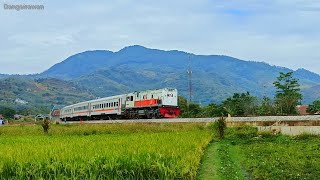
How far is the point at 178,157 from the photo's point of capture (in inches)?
488

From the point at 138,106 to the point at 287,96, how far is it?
29.6 metres

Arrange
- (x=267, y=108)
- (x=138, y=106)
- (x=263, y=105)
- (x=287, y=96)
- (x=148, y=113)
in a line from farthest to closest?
(x=263, y=105) < (x=287, y=96) < (x=267, y=108) < (x=138, y=106) < (x=148, y=113)

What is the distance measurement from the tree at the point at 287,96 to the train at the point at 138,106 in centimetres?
2177

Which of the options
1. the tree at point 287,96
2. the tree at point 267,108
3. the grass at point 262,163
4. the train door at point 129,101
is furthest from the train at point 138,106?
the grass at point 262,163

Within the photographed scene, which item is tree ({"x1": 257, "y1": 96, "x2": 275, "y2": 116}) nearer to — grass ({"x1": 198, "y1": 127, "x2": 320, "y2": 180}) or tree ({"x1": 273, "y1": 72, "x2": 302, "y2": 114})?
tree ({"x1": 273, "y1": 72, "x2": 302, "y2": 114})

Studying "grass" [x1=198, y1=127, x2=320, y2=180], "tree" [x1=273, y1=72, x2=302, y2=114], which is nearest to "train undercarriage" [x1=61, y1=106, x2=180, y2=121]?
"tree" [x1=273, y1=72, x2=302, y2=114]

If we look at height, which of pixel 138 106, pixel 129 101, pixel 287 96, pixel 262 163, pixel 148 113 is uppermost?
pixel 287 96

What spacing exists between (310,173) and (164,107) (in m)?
35.2

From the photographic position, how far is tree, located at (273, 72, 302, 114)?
66688 millimetres

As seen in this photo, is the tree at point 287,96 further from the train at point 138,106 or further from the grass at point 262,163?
the grass at point 262,163

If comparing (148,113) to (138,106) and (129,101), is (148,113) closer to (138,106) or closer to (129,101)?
(138,106)

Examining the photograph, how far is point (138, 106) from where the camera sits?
5178cm

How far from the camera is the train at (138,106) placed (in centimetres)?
4853

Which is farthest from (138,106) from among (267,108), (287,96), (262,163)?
(262,163)
